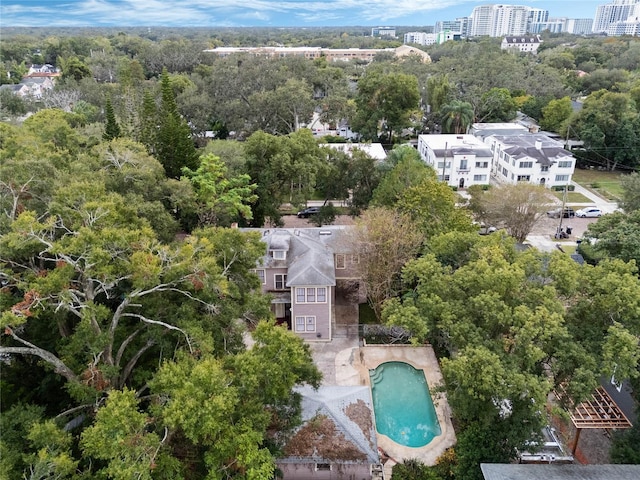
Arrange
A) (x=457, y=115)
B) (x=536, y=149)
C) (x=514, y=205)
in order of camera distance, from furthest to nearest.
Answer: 1. (x=457, y=115)
2. (x=536, y=149)
3. (x=514, y=205)

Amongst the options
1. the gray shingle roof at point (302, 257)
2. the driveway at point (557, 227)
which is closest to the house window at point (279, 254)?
the gray shingle roof at point (302, 257)

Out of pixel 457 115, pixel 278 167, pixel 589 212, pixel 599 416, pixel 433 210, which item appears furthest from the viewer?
pixel 457 115

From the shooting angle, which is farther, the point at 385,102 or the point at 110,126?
the point at 385,102

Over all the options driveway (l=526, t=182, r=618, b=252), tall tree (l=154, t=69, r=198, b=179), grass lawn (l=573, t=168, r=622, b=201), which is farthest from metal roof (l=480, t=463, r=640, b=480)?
grass lawn (l=573, t=168, r=622, b=201)

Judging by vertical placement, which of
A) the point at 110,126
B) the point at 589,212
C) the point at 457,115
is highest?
the point at 110,126

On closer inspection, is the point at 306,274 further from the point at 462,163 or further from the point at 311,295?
the point at 462,163

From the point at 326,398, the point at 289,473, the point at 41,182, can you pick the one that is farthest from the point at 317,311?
the point at 41,182

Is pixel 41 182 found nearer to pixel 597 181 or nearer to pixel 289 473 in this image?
pixel 289 473

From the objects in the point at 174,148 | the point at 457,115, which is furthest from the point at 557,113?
the point at 174,148
